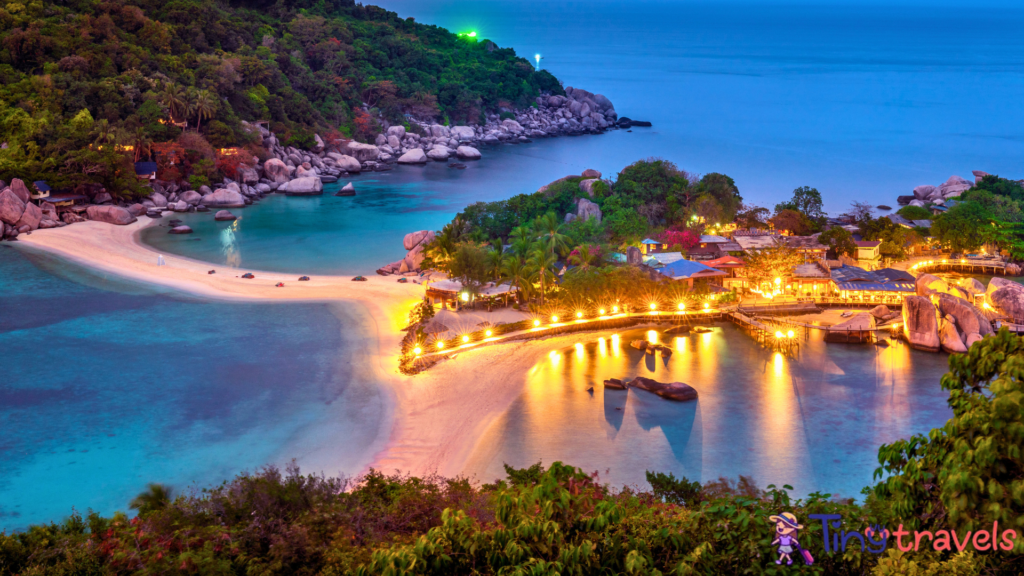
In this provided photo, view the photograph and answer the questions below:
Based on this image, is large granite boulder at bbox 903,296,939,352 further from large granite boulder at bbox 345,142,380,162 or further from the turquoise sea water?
large granite boulder at bbox 345,142,380,162

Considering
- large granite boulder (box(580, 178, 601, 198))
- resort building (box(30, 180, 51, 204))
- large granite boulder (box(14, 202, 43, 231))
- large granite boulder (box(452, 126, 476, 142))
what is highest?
large granite boulder (box(452, 126, 476, 142))

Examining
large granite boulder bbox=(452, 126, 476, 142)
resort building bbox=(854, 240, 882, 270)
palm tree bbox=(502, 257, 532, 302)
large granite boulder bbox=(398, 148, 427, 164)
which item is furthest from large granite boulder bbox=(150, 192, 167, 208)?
resort building bbox=(854, 240, 882, 270)

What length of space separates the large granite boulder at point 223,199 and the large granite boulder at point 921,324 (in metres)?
41.8

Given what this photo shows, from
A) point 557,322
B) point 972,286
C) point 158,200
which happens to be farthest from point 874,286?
point 158,200

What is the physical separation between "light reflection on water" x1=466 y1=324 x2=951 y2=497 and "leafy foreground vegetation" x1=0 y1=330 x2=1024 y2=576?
17.4 ft

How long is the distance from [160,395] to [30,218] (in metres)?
25.5

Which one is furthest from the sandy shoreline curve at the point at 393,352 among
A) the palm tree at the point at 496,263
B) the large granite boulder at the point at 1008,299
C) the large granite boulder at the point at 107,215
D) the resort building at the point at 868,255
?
the resort building at the point at 868,255

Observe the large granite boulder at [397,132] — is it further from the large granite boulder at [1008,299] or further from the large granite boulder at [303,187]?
the large granite boulder at [1008,299]

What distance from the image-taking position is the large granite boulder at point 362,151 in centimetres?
6681

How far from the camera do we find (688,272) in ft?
91.7

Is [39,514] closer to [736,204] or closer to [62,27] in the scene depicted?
[736,204]

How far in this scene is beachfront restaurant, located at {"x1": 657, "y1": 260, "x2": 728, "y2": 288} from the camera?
27.9 meters

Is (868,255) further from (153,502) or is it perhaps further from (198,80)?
(198,80)

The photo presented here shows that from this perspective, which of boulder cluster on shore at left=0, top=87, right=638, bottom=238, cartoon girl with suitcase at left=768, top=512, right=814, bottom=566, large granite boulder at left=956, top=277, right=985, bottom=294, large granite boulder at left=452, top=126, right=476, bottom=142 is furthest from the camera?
large granite boulder at left=452, top=126, right=476, bottom=142
